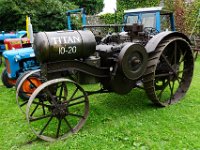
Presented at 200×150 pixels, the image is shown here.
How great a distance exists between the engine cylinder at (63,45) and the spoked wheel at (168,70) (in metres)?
1.15

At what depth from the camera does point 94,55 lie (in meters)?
4.71

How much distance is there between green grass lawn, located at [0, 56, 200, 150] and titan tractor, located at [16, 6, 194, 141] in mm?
193

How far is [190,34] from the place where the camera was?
11773 mm

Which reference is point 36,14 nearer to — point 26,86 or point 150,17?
point 150,17

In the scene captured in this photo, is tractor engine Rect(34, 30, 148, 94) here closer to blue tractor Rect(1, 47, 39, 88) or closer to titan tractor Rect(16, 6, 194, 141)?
titan tractor Rect(16, 6, 194, 141)

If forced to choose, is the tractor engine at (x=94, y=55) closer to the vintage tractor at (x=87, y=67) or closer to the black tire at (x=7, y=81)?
the vintage tractor at (x=87, y=67)

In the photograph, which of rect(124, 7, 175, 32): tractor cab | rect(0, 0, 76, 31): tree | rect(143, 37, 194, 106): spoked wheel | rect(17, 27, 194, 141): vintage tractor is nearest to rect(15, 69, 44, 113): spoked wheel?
rect(17, 27, 194, 141): vintage tractor

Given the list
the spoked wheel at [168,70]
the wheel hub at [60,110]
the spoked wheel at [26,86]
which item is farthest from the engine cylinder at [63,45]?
the spoked wheel at [26,86]

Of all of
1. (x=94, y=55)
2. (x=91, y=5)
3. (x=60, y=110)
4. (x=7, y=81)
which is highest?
(x=91, y=5)

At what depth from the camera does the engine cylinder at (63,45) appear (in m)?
3.96

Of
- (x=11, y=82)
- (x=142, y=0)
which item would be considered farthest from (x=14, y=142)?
(x=142, y=0)

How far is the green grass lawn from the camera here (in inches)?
158

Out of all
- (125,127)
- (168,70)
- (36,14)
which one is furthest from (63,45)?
(36,14)

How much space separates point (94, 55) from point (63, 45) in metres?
0.79
